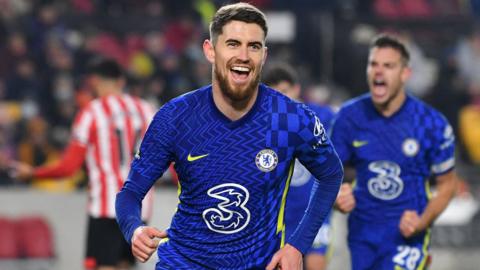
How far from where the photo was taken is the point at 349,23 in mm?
15867

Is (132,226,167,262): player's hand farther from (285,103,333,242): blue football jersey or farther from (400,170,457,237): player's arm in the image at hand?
(285,103,333,242): blue football jersey

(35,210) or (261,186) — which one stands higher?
(261,186)

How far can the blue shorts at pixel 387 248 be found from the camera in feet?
23.2

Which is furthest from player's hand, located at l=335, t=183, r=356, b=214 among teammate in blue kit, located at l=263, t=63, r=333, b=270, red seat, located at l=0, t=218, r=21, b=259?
red seat, located at l=0, t=218, r=21, b=259

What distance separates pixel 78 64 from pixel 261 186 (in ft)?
33.7

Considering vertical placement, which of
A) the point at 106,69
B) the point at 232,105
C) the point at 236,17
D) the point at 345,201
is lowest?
the point at 345,201

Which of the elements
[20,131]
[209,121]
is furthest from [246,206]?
[20,131]

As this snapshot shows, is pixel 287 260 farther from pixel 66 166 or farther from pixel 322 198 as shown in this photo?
pixel 66 166

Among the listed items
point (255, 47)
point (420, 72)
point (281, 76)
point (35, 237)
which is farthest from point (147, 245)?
point (420, 72)

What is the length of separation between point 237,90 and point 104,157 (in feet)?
14.2

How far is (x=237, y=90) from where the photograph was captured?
16.3ft

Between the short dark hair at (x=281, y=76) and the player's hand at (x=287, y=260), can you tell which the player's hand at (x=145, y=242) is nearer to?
the player's hand at (x=287, y=260)

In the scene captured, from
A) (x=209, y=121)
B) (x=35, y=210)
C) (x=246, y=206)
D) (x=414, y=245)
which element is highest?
(x=209, y=121)

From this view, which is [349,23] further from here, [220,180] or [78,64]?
[220,180]
